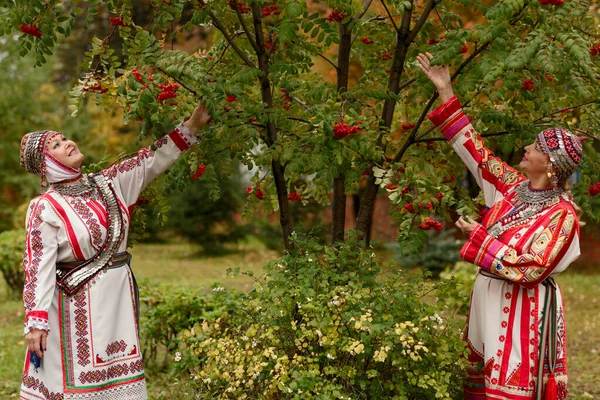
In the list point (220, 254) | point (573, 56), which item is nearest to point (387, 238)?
point (220, 254)

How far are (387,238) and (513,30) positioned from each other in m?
12.0

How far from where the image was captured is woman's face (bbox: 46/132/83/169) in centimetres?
338

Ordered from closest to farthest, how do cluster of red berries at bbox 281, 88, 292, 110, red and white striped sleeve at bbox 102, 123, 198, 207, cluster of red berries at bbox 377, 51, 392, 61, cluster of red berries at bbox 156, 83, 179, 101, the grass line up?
cluster of red berries at bbox 156, 83, 179, 101, red and white striped sleeve at bbox 102, 123, 198, 207, cluster of red berries at bbox 281, 88, 292, 110, cluster of red berries at bbox 377, 51, 392, 61, the grass

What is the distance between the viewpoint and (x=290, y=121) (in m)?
4.29

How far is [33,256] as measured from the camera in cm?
332

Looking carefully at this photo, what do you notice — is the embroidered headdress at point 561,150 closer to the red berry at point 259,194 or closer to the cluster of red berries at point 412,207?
the cluster of red berries at point 412,207

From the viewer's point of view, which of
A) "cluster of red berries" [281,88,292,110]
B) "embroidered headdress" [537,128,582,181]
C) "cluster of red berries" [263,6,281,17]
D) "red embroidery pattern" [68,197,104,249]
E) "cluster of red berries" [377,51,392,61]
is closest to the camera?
"embroidered headdress" [537,128,582,181]

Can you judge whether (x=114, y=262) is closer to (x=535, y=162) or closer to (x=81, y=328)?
(x=81, y=328)

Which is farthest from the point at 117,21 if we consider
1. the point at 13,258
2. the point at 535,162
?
the point at 13,258

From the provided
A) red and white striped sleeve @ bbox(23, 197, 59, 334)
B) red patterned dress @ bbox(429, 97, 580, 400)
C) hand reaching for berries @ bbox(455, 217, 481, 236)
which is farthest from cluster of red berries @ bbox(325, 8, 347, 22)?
red and white striped sleeve @ bbox(23, 197, 59, 334)

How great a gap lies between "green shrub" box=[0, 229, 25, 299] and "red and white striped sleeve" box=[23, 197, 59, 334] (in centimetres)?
647

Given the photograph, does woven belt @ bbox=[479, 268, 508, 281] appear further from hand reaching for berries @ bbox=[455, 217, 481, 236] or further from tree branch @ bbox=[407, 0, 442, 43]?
tree branch @ bbox=[407, 0, 442, 43]

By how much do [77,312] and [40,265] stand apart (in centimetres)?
29

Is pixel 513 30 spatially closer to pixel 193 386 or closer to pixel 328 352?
pixel 328 352
